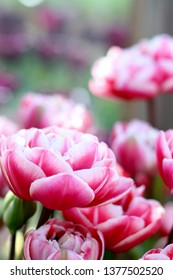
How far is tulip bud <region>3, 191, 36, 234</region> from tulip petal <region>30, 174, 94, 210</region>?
4cm

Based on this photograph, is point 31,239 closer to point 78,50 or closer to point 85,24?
point 78,50

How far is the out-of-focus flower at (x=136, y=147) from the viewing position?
454 millimetres

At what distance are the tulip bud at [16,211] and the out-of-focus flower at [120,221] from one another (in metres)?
0.02

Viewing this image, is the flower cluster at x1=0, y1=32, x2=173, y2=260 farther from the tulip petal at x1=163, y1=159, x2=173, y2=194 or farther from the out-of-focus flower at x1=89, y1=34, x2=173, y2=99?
the out-of-focus flower at x1=89, y1=34, x2=173, y2=99

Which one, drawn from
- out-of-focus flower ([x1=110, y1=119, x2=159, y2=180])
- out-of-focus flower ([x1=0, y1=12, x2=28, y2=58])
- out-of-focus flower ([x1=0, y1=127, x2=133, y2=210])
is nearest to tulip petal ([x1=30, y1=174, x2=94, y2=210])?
out-of-focus flower ([x1=0, y1=127, x2=133, y2=210])

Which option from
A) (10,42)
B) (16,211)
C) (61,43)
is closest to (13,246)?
(16,211)

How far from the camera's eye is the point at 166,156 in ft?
1.05

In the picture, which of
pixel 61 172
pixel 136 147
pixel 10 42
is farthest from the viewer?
pixel 10 42

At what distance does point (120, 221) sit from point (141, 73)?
205 mm

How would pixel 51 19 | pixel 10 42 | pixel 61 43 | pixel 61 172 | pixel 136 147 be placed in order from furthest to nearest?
pixel 51 19
pixel 61 43
pixel 10 42
pixel 136 147
pixel 61 172

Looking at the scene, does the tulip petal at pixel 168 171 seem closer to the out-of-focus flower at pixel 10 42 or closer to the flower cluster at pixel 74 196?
the flower cluster at pixel 74 196

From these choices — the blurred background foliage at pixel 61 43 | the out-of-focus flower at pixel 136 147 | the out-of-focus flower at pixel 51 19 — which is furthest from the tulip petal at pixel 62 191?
the out-of-focus flower at pixel 51 19

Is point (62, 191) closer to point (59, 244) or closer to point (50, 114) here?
point (59, 244)

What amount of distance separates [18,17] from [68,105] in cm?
110
